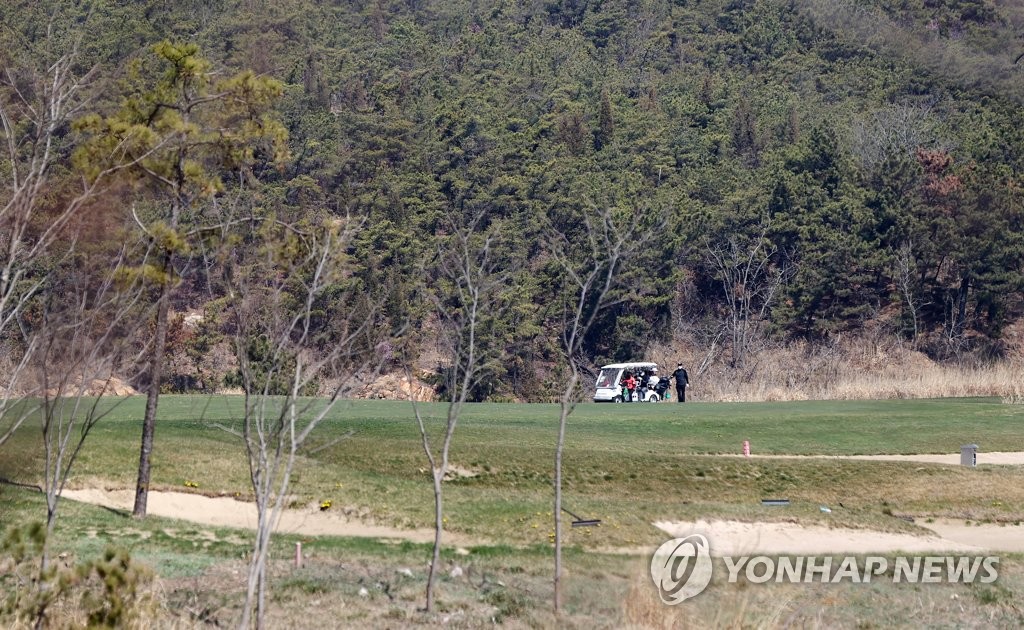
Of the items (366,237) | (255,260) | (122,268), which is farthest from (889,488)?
(366,237)

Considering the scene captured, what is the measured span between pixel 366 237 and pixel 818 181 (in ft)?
76.9

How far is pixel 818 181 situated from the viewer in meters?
61.3

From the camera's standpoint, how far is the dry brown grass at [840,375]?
138ft

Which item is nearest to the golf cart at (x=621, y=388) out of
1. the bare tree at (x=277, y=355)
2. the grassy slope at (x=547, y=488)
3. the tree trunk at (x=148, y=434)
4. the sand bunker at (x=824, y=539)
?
the grassy slope at (x=547, y=488)

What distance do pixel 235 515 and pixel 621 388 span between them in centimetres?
2388

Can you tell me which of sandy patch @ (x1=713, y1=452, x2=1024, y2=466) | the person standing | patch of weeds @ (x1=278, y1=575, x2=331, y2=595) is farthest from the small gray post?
the person standing

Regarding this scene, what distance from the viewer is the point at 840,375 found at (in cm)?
4938

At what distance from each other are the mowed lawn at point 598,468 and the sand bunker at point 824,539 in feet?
1.59

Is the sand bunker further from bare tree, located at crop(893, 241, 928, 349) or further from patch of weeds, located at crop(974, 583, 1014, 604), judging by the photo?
bare tree, located at crop(893, 241, 928, 349)

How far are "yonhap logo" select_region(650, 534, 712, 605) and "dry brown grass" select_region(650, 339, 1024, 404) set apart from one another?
2388 cm

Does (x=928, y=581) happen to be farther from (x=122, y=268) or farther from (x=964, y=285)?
(x=964, y=285)

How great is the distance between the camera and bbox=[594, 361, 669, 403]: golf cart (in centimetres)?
4181

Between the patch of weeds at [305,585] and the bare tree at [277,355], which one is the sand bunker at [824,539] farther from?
the patch of weeds at [305,585]

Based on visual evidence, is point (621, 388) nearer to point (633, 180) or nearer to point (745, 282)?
point (745, 282)
